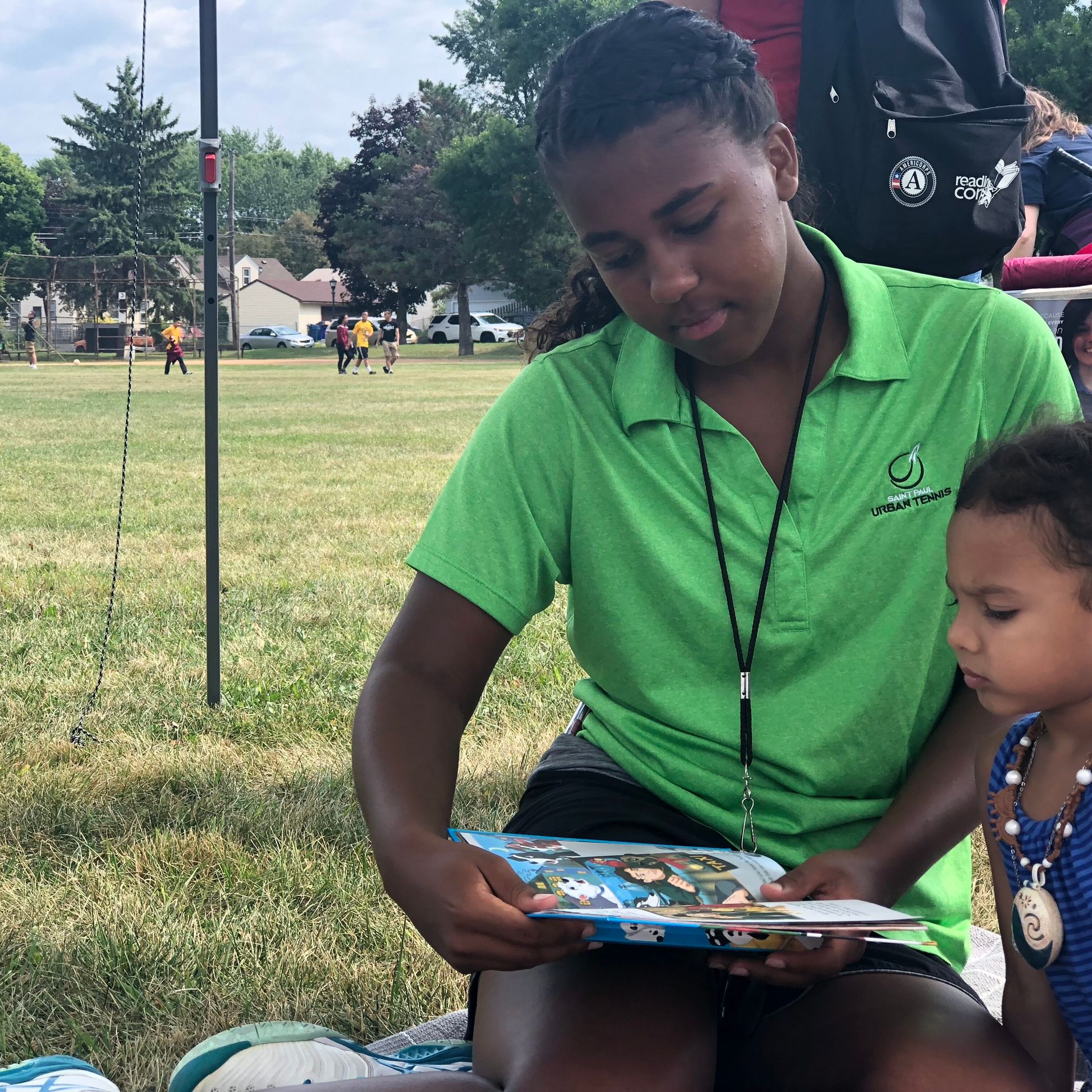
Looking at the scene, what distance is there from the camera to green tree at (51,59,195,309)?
156 feet

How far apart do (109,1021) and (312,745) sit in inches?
59.4

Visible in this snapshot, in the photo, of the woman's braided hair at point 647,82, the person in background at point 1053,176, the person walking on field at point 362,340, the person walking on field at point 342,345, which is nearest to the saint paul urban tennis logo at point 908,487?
the woman's braided hair at point 647,82

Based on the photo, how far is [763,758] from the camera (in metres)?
1.73

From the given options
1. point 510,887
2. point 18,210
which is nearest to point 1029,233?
point 510,887

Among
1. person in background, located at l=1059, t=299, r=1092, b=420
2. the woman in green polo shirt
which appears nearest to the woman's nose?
the woman in green polo shirt

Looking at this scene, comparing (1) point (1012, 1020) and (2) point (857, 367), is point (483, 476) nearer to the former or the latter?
(2) point (857, 367)

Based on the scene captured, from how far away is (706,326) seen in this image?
174cm

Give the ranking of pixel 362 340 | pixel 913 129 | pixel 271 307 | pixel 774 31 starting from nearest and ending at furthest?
pixel 913 129 < pixel 774 31 < pixel 362 340 < pixel 271 307

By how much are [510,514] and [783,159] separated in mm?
617

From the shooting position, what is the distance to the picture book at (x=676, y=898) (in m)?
1.29

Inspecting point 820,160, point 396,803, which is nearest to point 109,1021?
point 396,803

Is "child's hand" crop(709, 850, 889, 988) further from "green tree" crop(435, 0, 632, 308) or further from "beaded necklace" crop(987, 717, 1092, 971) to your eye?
"green tree" crop(435, 0, 632, 308)

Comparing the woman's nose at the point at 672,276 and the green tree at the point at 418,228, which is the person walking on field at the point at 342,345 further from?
the woman's nose at the point at 672,276

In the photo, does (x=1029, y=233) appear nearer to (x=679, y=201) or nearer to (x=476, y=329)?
(x=679, y=201)
